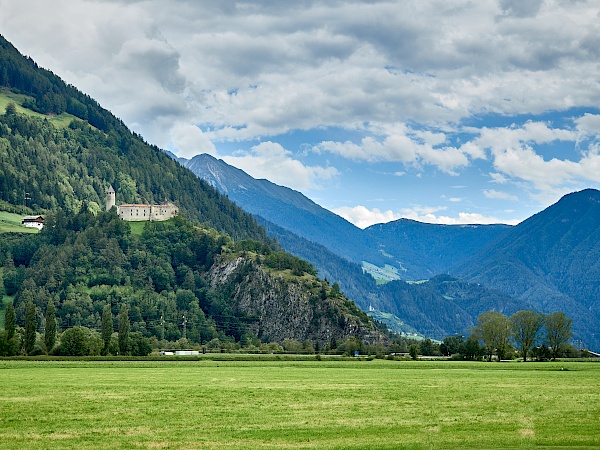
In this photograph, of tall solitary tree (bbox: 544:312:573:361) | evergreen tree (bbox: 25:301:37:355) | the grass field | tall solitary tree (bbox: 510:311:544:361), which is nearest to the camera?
the grass field

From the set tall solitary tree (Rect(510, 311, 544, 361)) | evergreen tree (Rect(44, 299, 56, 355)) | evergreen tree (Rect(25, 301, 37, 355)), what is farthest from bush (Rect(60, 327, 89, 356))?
tall solitary tree (Rect(510, 311, 544, 361))

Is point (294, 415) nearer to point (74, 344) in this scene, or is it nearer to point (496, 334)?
point (74, 344)

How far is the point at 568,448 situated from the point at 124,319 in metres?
145

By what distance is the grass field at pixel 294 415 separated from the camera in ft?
155

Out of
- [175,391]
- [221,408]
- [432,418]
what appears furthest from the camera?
[175,391]

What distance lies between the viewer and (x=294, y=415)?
5641cm

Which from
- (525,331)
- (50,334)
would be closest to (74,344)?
(50,334)

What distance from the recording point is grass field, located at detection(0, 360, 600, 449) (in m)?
47.3

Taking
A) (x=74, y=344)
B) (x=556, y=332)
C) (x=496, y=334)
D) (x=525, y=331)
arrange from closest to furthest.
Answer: (x=74, y=344) → (x=496, y=334) → (x=556, y=332) → (x=525, y=331)

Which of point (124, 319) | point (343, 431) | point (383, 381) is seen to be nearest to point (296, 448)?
point (343, 431)

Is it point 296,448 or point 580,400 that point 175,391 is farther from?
point 580,400

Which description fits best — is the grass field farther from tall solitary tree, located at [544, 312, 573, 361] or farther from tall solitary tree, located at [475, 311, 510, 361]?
tall solitary tree, located at [544, 312, 573, 361]

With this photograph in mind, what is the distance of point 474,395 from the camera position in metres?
70.2

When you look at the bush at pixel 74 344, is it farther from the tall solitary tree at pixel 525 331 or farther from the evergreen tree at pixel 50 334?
the tall solitary tree at pixel 525 331
